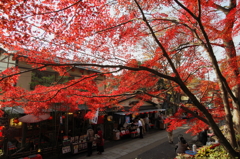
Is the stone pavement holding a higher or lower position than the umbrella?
lower

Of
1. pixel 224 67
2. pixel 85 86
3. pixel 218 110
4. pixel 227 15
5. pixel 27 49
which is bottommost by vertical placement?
pixel 218 110

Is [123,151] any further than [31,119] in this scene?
Yes

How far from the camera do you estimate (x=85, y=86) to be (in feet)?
24.3

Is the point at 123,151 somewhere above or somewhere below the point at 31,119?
below

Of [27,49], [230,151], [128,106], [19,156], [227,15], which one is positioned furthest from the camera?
[128,106]

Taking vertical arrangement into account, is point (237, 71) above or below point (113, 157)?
above

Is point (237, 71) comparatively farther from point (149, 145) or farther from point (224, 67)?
point (149, 145)

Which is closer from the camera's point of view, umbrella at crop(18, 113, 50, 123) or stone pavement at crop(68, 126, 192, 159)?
umbrella at crop(18, 113, 50, 123)

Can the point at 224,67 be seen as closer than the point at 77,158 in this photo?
Yes

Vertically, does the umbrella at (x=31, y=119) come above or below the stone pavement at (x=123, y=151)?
above

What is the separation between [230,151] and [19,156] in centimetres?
999

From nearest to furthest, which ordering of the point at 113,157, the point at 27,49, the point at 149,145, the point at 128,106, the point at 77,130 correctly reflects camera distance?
the point at 27,49 → the point at 113,157 → the point at 149,145 → the point at 77,130 → the point at 128,106

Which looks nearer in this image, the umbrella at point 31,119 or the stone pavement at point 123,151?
the umbrella at point 31,119

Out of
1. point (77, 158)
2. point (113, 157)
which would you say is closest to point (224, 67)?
point (113, 157)
